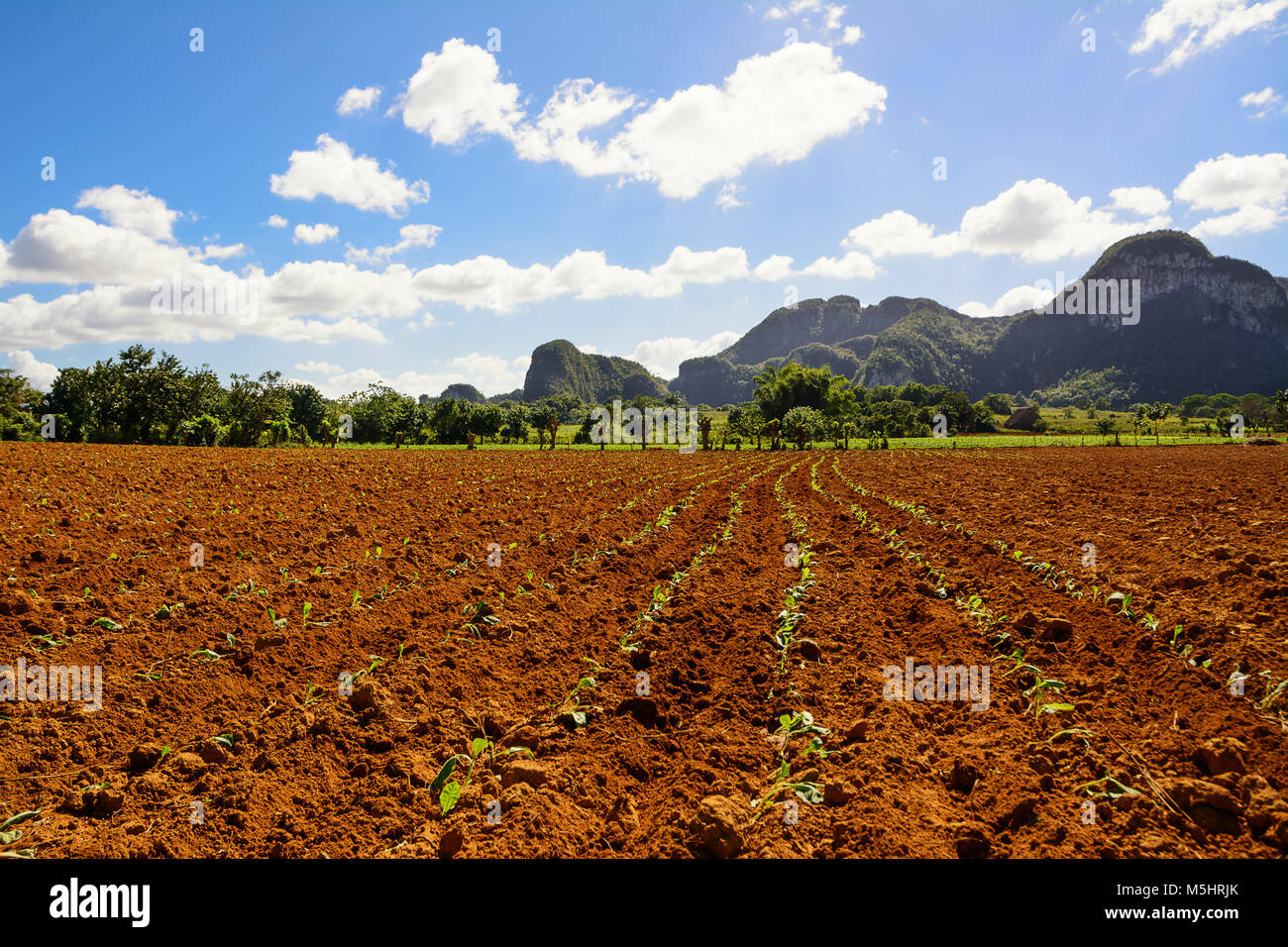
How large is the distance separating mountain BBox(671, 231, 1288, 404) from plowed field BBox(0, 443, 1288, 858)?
176098mm

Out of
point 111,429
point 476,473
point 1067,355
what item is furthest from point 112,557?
point 1067,355

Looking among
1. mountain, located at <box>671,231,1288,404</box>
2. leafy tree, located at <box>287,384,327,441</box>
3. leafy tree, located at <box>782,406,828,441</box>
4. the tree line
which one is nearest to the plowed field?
the tree line

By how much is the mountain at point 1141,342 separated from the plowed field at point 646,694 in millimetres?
176098

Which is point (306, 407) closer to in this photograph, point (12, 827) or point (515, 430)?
point (515, 430)

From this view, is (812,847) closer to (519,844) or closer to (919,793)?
(919,793)

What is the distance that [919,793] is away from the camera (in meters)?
3.20

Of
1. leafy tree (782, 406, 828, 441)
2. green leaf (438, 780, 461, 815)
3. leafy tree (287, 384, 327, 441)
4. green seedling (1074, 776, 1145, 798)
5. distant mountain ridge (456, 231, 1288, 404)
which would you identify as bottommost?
green leaf (438, 780, 461, 815)

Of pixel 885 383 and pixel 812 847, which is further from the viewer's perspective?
pixel 885 383

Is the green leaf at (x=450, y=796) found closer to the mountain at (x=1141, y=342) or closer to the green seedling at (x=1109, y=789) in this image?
the green seedling at (x=1109, y=789)

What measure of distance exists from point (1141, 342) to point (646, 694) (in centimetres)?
21627

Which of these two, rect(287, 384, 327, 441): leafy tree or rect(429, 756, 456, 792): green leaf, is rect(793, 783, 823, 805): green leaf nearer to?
rect(429, 756, 456, 792): green leaf

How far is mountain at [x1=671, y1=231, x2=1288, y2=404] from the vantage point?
151375mm

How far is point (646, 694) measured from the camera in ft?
14.8
